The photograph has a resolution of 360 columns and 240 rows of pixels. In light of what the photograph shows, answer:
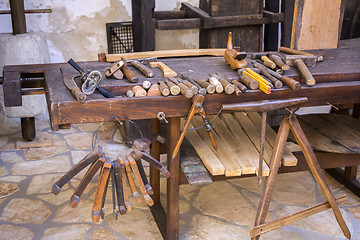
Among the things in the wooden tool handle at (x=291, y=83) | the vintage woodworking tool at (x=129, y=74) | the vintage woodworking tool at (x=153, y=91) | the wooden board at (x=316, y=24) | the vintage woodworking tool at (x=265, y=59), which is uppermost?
the wooden board at (x=316, y=24)

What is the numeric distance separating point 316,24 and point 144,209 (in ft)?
8.09

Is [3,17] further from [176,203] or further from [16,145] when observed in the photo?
[176,203]

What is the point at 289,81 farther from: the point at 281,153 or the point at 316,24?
the point at 316,24

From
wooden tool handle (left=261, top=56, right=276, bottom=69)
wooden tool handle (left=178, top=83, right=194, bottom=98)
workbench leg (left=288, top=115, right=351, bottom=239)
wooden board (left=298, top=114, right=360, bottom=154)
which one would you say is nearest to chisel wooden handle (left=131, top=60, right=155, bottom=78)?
wooden tool handle (left=178, top=83, right=194, bottom=98)

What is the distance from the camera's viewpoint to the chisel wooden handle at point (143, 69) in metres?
3.45

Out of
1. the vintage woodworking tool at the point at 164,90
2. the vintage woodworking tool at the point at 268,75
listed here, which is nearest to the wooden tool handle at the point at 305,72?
the vintage woodworking tool at the point at 268,75

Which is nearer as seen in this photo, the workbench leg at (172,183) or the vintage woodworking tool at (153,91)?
the vintage woodworking tool at (153,91)

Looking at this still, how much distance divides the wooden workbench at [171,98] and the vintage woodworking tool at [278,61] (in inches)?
2.1

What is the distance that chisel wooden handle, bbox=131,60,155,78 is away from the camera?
11.3 ft

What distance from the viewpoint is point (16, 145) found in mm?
5707

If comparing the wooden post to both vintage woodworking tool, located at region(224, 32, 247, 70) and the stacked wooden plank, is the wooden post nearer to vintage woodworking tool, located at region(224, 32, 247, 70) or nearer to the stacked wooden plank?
the stacked wooden plank

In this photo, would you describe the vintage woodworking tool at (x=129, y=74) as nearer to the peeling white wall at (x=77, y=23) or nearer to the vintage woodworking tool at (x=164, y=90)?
the vintage woodworking tool at (x=164, y=90)

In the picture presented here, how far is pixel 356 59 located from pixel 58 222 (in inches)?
119

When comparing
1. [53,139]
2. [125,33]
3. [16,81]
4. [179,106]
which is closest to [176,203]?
[179,106]
